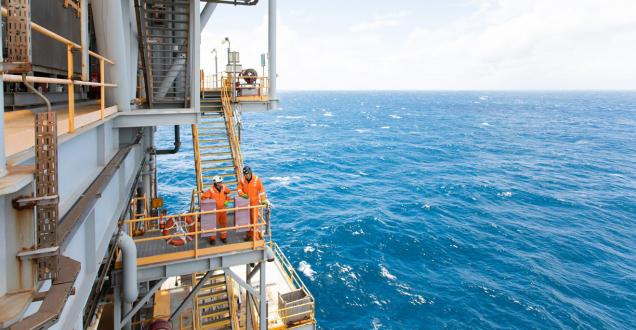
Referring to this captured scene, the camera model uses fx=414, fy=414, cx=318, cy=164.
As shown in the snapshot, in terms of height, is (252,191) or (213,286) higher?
(252,191)

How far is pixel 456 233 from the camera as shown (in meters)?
28.7

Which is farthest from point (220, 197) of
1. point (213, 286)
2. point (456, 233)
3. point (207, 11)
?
point (456, 233)

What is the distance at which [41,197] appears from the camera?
11.0 feet

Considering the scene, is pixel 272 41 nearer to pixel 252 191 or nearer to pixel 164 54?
pixel 164 54

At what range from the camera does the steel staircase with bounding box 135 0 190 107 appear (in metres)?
12.3

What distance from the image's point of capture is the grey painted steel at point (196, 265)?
33.2ft

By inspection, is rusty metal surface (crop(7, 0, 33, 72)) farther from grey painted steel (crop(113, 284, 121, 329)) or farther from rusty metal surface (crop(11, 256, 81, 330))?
grey painted steel (crop(113, 284, 121, 329))

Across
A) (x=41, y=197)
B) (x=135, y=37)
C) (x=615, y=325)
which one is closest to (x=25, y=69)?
(x=41, y=197)

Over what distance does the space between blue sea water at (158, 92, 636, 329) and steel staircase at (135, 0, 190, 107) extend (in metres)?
11.9

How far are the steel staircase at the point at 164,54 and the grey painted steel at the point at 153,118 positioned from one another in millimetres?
1715

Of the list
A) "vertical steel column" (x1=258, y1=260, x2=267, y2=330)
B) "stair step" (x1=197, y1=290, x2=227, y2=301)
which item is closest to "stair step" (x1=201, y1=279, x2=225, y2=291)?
"stair step" (x1=197, y1=290, x2=227, y2=301)

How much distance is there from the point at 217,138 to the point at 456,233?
18855mm

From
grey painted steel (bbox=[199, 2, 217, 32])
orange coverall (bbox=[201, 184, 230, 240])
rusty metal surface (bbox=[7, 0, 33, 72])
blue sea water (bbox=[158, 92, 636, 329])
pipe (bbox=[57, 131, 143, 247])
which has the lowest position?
blue sea water (bbox=[158, 92, 636, 329])

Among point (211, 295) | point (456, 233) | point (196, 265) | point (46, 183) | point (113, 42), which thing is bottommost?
point (456, 233)
